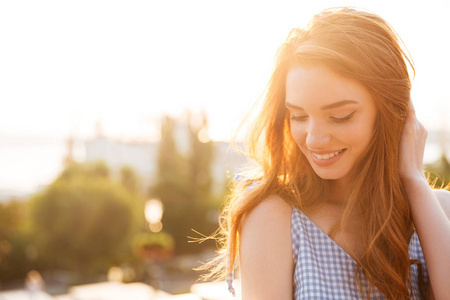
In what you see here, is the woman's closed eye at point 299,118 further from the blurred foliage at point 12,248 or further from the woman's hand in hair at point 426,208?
the blurred foliage at point 12,248

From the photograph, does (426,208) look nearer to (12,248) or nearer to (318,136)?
(318,136)

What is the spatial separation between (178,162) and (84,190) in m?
6.12

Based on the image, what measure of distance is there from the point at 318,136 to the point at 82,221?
21545 mm

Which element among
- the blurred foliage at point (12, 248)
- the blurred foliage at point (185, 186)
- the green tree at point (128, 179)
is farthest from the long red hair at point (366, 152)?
the green tree at point (128, 179)

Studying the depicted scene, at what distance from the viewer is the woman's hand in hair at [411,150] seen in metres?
1.40

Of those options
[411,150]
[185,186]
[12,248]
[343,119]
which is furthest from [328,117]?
[185,186]

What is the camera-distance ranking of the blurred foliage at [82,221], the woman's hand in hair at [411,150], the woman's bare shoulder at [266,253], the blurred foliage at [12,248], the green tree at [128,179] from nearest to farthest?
the woman's bare shoulder at [266,253]
the woman's hand in hair at [411,150]
the blurred foliage at [82,221]
the blurred foliage at [12,248]
the green tree at [128,179]

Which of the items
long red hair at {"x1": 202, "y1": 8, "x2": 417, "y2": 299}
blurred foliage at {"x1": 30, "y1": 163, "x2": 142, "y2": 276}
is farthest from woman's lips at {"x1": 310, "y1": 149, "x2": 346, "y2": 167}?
blurred foliage at {"x1": 30, "y1": 163, "x2": 142, "y2": 276}

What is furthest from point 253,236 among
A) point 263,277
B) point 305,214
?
point 305,214

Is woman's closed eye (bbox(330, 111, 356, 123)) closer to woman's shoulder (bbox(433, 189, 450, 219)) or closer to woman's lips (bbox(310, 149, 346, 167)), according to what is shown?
woman's lips (bbox(310, 149, 346, 167))

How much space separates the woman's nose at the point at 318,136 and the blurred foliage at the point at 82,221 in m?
21.2

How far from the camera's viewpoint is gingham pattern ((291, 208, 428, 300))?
128cm

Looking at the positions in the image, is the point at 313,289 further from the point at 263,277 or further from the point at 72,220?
the point at 72,220

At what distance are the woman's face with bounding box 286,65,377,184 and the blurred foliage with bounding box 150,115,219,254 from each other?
22.9m
